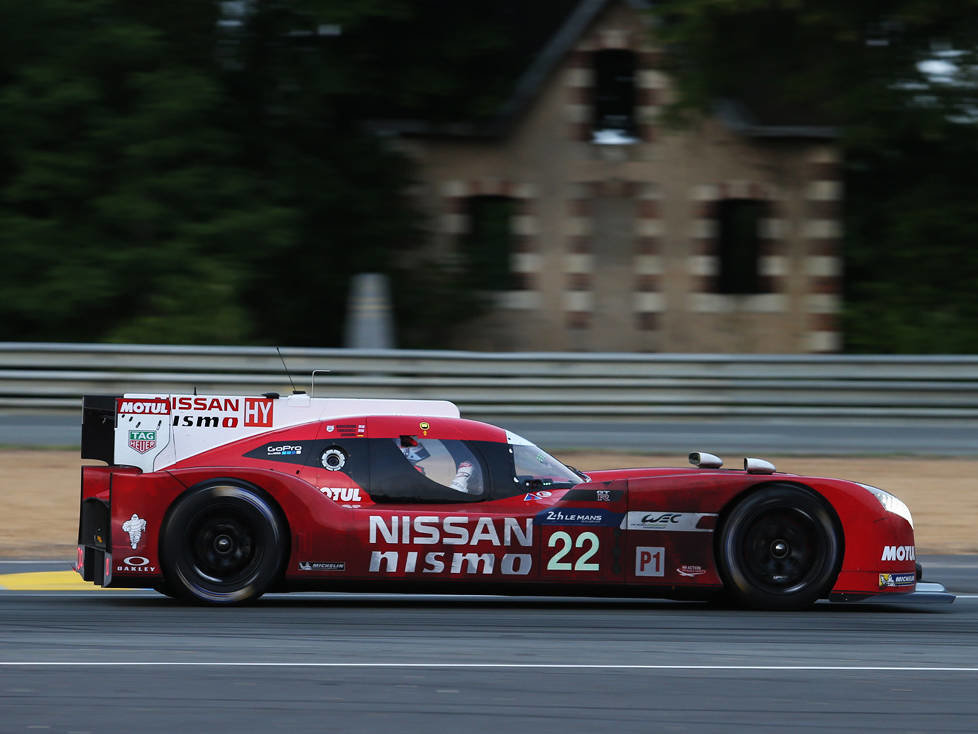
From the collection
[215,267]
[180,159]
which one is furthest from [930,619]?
[180,159]

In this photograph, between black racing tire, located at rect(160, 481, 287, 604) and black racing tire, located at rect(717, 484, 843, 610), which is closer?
black racing tire, located at rect(160, 481, 287, 604)

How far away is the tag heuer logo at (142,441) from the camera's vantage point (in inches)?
315

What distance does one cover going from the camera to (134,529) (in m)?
7.73

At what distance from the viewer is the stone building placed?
21.2 metres

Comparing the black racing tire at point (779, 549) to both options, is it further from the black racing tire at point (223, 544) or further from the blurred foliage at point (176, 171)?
the blurred foliage at point (176, 171)

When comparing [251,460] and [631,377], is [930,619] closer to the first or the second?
[251,460]

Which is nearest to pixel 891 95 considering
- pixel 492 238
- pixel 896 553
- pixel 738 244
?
pixel 738 244

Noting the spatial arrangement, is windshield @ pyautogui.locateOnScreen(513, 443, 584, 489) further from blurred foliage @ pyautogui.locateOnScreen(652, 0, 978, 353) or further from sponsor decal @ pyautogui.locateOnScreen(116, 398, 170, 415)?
blurred foliage @ pyautogui.locateOnScreen(652, 0, 978, 353)

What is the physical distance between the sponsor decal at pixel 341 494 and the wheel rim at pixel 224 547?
43cm

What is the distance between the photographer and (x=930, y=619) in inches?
314

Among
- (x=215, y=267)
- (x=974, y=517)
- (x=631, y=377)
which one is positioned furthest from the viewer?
(x=215, y=267)

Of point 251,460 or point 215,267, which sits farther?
point 215,267

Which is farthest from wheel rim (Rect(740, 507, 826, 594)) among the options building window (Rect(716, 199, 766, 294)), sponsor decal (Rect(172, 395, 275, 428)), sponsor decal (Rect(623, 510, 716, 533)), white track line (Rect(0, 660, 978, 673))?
building window (Rect(716, 199, 766, 294))

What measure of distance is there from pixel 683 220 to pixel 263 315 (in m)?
6.36
